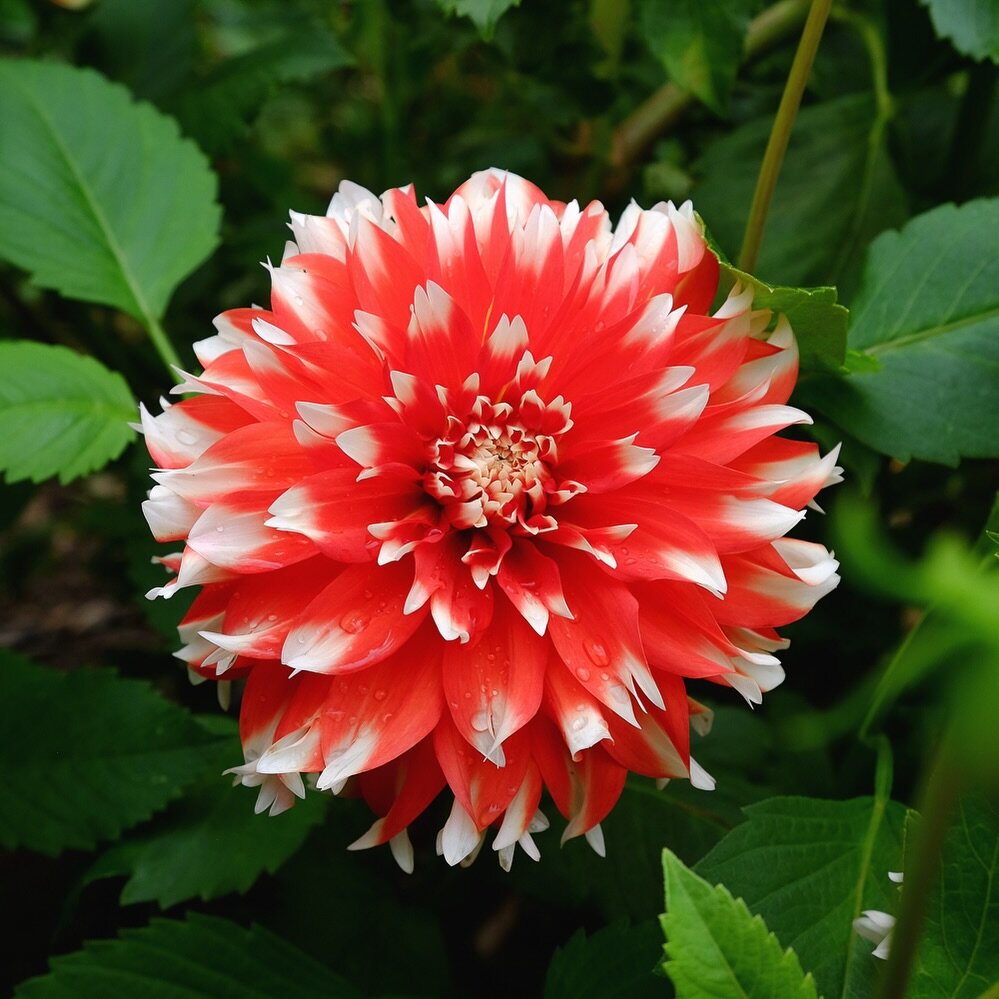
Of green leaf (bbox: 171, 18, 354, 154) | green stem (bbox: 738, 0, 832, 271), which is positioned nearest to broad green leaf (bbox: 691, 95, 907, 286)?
green stem (bbox: 738, 0, 832, 271)

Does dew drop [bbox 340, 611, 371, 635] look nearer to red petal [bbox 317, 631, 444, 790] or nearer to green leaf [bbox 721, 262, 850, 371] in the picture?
red petal [bbox 317, 631, 444, 790]

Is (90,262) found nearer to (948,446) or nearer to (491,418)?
(491,418)

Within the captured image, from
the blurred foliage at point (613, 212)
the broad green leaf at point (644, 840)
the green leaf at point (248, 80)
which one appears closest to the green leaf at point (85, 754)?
the blurred foliage at point (613, 212)

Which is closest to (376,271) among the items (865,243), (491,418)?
(491,418)

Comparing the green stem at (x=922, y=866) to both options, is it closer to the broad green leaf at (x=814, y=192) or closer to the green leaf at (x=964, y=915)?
the green leaf at (x=964, y=915)

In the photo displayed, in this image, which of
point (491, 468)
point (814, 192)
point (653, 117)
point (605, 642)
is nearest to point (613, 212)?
point (653, 117)
